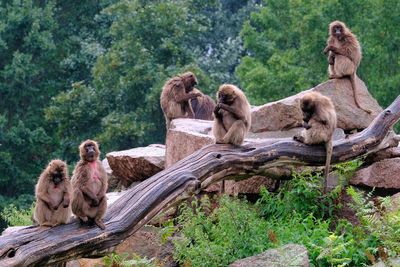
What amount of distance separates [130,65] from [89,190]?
20415 millimetres

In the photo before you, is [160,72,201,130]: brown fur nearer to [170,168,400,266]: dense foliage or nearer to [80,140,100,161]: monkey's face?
[170,168,400,266]: dense foliage

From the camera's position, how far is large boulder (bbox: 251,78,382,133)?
1627 cm

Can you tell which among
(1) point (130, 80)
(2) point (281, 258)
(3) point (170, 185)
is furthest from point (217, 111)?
(1) point (130, 80)

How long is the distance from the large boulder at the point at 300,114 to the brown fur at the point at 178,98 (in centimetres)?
331

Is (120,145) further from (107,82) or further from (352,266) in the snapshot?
(352,266)

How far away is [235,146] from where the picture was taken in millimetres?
13727

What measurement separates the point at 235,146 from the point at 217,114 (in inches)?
18.7

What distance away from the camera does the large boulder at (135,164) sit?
666 inches

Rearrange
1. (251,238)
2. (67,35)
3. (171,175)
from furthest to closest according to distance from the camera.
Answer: (67,35)
(251,238)
(171,175)

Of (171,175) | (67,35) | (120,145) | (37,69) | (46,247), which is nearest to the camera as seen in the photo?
(46,247)

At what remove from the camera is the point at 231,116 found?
1375 centimetres

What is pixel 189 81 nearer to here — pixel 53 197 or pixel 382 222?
pixel 382 222

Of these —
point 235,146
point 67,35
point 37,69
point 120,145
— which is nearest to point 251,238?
point 235,146

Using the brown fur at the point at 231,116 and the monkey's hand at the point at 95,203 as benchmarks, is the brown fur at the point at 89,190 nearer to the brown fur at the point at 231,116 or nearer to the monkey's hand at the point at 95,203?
the monkey's hand at the point at 95,203
